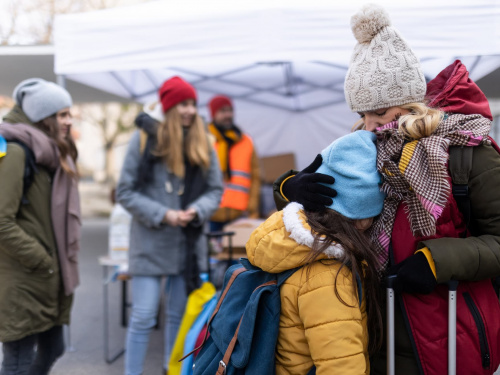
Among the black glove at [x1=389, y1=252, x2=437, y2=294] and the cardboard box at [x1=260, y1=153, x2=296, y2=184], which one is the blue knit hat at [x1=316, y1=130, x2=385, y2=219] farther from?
the cardboard box at [x1=260, y1=153, x2=296, y2=184]

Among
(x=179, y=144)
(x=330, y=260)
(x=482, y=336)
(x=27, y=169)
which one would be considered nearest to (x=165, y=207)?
(x=179, y=144)

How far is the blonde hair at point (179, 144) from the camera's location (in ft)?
10.4

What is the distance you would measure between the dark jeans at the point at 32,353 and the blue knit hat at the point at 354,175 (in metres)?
1.89

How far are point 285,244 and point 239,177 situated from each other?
401cm

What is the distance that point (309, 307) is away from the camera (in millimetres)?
1452

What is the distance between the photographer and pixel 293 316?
1518 mm

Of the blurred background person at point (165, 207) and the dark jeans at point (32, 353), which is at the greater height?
the blurred background person at point (165, 207)

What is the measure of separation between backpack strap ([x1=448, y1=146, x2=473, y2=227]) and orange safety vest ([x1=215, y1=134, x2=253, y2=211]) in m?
3.93

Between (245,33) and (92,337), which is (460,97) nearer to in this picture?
(245,33)

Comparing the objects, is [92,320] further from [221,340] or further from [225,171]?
[221,340]

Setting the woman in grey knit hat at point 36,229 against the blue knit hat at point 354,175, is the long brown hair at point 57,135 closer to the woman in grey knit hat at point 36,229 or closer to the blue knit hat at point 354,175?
the woman in grey knit hat at point 36,229

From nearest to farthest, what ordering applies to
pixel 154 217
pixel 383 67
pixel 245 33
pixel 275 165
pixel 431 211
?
pixel 431 211 < pixel 383 67 < pixel 154 217 < pixel 245 33 < pixel 275 165

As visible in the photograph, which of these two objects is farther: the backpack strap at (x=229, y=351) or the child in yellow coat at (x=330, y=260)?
Result: the backpack strap at (x=229, y=351)

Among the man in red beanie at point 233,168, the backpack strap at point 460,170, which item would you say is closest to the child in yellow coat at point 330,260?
the backpack strap at point 460,170
